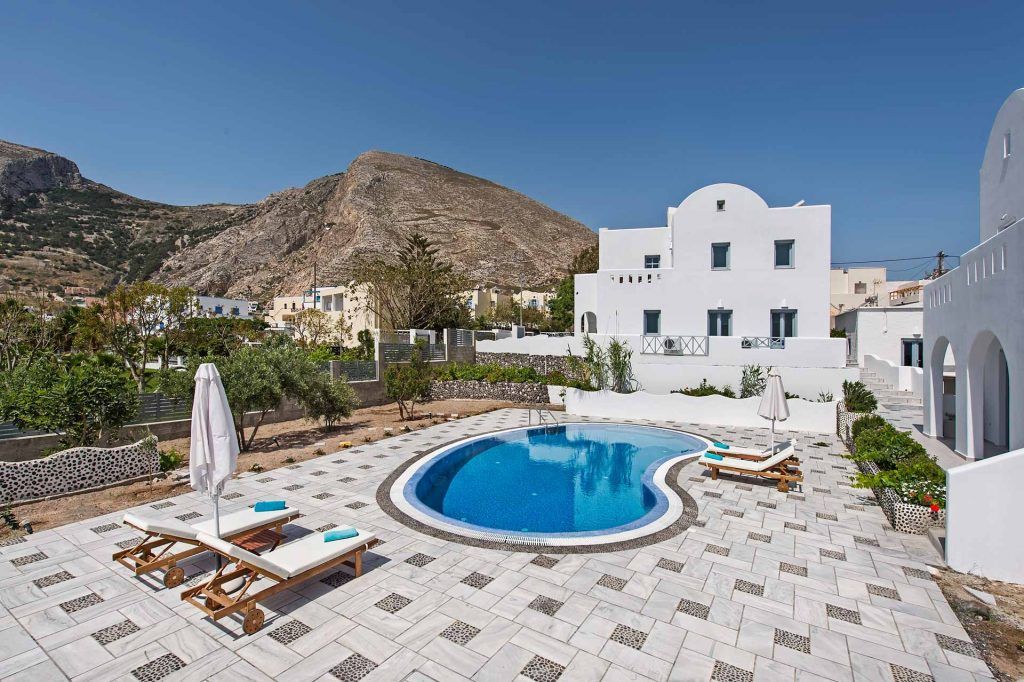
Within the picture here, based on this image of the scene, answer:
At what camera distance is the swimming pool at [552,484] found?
8.13 metres

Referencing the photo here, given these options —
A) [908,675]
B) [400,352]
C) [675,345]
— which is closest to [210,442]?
[908,675]

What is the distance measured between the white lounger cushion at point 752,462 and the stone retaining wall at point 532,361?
12.5m

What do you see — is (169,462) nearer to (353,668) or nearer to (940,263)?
(353,668)

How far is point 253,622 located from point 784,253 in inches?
889

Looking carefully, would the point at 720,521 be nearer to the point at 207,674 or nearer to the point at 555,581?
the point at 555,581

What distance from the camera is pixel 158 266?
86.2 meters

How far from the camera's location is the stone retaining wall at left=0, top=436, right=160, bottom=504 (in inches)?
329

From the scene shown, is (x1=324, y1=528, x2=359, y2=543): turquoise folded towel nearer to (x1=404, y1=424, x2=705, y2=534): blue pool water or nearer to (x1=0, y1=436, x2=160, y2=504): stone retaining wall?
(x1=404, y1=424, x2=705, y2=534): blue pool water

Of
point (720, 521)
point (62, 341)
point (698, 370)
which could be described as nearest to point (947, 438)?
point (698, 370)

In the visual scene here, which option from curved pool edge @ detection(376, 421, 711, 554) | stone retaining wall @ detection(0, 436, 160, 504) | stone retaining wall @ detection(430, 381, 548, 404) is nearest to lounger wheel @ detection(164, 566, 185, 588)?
curved pool edge @ detection(376, 421, 711, 554)

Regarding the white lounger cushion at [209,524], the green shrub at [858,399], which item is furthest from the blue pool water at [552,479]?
the green shrub at [858,399]

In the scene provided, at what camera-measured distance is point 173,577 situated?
18.5 ft

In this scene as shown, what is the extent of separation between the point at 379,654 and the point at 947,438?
15133mm

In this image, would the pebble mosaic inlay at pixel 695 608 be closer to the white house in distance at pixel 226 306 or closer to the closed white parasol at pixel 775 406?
the closed white parasol at pixel 775 406
